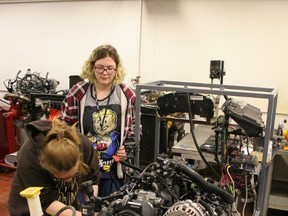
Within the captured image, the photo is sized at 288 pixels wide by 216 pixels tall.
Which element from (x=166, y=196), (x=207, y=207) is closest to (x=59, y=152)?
(x=166, y=196)

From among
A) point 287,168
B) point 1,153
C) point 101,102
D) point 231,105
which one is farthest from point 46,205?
point 1,153

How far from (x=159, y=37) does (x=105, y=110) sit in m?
2.21

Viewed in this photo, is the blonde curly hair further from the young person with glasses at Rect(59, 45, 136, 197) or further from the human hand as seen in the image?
the human hand

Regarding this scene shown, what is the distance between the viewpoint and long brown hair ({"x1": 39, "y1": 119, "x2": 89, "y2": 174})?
1.09 metres

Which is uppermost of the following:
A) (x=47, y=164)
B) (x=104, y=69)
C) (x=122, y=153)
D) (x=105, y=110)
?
(x=104, y=69)

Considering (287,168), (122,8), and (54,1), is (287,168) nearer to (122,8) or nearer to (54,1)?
(122,8)

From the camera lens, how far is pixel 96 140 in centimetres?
178

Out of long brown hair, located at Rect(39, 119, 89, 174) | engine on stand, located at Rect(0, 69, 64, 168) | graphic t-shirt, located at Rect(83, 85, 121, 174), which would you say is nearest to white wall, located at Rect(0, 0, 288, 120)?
engine on stand, located at Rect(0, 69, 64, 168)

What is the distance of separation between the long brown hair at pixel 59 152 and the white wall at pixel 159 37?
275cm

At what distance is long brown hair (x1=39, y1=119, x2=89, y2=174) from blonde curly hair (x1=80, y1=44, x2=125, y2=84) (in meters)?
0.73

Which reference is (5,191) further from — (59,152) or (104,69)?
(59,152)

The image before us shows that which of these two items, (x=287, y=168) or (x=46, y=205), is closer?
(x=46, y=205)

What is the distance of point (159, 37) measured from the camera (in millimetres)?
3781

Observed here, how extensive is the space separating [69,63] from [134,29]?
1042mm
